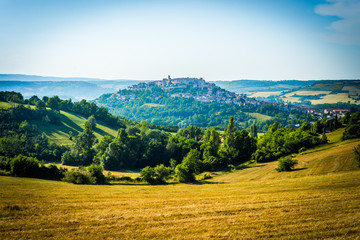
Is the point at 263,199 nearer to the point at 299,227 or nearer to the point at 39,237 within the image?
the point at 299,227

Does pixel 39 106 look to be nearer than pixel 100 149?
No

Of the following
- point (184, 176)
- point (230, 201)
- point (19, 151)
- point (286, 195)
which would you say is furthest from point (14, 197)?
point (19, 151)

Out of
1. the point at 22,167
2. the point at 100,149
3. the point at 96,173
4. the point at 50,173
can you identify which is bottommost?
the point at 100,149

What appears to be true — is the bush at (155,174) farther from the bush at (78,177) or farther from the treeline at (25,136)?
the treeline at (25,136)

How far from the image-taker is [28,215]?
1627 centimetres

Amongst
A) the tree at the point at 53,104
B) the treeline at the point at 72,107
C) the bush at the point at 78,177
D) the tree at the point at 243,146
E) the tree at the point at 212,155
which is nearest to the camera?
the bush at the point at 78,177

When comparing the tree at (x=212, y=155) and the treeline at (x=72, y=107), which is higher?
the treeline at (x=72, y=107)

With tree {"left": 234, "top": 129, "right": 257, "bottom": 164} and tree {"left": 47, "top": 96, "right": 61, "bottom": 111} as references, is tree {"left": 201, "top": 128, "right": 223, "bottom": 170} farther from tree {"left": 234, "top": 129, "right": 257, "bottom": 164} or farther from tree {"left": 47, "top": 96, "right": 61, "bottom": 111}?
tree {"left": 47, "top": 96, "right": 61, "bottom": 111}

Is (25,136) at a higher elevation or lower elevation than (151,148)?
higher

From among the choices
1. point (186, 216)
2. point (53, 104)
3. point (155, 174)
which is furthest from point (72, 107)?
point (186, 216)

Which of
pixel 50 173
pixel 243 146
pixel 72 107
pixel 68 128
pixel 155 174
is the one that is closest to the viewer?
pixel 50 173

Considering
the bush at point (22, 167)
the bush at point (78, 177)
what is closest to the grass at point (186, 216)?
the bush at point (78, 177)

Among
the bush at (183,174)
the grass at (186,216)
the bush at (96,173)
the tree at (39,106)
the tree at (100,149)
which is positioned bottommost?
the tree at (100,149)

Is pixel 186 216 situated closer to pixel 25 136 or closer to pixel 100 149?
pixel 100 149
